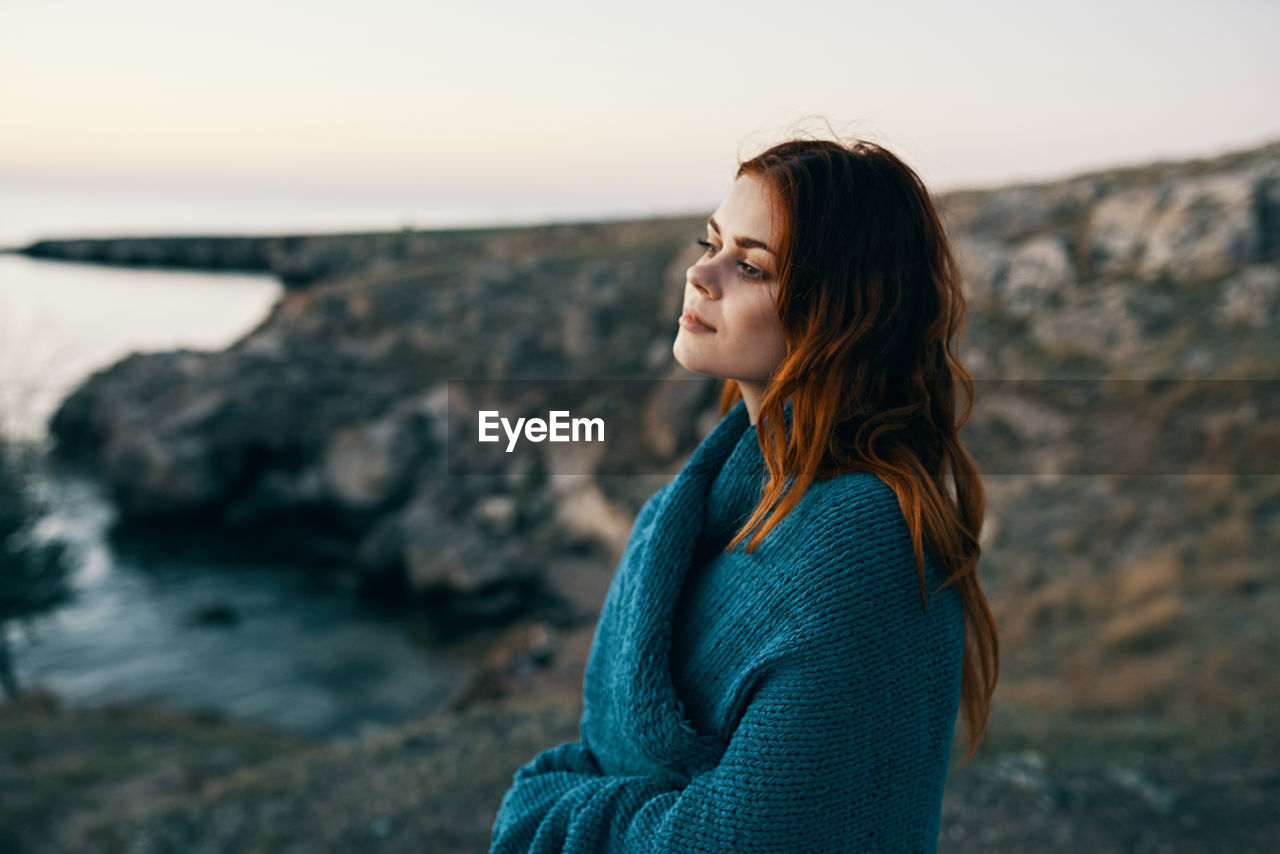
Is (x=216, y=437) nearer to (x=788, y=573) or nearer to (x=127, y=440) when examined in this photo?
(x=127, y=440)

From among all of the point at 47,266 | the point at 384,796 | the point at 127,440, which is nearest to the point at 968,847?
the point at 384,796

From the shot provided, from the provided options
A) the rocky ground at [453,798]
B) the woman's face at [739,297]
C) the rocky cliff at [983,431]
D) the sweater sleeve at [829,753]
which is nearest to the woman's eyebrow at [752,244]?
the woman's face at [739,297]

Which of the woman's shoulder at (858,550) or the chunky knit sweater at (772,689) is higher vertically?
the woman's shoulder at (858,550)

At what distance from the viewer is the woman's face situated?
1487 millimetres

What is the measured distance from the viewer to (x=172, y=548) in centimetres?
2250

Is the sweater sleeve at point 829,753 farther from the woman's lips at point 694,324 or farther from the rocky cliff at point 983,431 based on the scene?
the rocky cliff at point 983,431

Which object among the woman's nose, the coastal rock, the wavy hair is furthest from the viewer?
the coastal rock

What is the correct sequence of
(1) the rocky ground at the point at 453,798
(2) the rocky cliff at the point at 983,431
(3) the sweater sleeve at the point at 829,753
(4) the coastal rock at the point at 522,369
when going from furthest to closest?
(4) the coastal rock at the point at 522,369 < (2) the rocky cliff at the point at 983,431 < (1) the rocky ground at the point at 453,798 < (3) the sweater sleeve at the point at 829,753

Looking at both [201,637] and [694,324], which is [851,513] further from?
[201,637]

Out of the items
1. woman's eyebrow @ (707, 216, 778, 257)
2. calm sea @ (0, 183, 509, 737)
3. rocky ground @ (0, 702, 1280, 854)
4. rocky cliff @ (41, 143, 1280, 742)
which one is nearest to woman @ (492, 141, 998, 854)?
woman's eyebrow @ (707, 216, 778, 257)

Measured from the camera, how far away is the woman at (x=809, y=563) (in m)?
1.31

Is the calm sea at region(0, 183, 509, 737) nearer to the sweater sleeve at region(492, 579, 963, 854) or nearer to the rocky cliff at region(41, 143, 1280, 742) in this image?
the rocky cliff at region(41, 143, 1280, 742)

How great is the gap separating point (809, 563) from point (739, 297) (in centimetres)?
54

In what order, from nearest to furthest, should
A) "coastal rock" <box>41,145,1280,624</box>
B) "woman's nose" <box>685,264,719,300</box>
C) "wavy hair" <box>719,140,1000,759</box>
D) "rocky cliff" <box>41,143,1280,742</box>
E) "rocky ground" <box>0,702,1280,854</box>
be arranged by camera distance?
1. "wavy hair" <box>719,140,1000,759</box>
2. "woman's nose" <box>685,264,719,300</box>
3. "rocky ground" <box>0,702,1280,854</box>
4. "rocky cliff" <box>41,143,1280,742</box>
5. "coastal rock" <box>41,145,1280,624</box>
